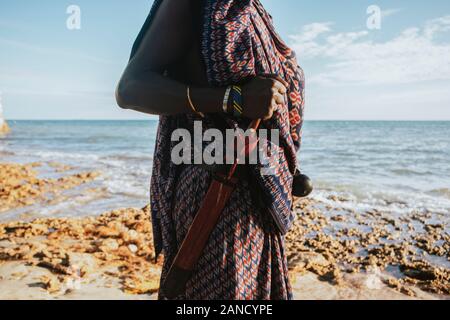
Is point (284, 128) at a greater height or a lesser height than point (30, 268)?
greater

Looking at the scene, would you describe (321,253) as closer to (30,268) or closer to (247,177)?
(30,268)

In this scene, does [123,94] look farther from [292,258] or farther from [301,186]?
[292,258]

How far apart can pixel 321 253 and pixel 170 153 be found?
4159mm

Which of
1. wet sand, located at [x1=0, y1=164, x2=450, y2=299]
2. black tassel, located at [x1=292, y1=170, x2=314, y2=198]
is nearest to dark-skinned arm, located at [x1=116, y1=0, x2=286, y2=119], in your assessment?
black tassel, located at [x1=292, y1=170, x2=314, y2=198]

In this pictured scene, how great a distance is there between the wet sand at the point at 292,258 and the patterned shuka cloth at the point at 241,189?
8.32ft

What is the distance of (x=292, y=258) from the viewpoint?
4.64 meters

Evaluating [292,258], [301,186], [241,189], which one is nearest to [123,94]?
[241,189]

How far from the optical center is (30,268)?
3857mm

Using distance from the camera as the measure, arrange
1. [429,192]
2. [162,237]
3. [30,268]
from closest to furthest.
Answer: [162,237]
[30,268]
[429,192]

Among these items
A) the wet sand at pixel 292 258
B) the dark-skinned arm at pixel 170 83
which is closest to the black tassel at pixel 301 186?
the dark-skinned arm at pixel 170 83

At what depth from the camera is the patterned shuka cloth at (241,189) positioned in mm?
1148

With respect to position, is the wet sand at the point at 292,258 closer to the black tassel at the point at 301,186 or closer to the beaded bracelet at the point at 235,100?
the black tassel at the point at 301,186

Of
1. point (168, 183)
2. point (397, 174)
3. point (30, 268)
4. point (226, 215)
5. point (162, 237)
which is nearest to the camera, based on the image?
point (226, 215)
